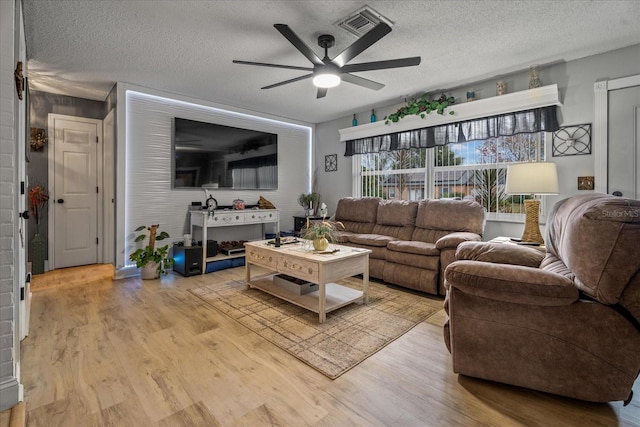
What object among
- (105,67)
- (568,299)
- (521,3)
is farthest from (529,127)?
(105,67)

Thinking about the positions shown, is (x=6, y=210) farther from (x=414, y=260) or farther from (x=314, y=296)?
(x=414, y=260)

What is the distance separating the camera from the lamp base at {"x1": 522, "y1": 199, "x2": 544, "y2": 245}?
298cm

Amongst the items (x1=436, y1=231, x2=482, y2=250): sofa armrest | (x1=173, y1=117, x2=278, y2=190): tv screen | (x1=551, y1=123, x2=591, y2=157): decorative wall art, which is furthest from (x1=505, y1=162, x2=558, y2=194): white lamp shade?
(x1=173, y1=117, x2=278, y2=190): tv screen

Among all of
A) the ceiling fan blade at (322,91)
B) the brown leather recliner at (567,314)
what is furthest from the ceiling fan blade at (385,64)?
the brown leather recliner at (567,314)

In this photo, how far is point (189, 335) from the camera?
2389 millimetres

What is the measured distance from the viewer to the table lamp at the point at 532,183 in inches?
110

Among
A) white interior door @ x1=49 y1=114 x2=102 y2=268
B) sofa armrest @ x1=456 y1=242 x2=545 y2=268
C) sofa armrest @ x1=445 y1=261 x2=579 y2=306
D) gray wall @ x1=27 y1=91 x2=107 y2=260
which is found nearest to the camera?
sofa armrest @ x1=445 y1=261 x2=579 y2=306

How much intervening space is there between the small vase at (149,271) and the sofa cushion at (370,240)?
2.51 meters

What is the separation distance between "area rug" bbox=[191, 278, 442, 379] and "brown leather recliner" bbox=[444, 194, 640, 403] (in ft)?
2.29

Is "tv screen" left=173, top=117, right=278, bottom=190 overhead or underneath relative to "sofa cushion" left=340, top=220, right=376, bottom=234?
overhead

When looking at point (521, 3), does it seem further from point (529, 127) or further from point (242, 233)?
point (242, 233)

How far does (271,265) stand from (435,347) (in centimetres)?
163

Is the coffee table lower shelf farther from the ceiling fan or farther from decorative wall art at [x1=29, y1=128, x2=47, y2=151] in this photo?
decorative wall art at [x1=29, y1=128, x2=47, y2=151]

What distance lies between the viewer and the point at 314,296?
2.97m
